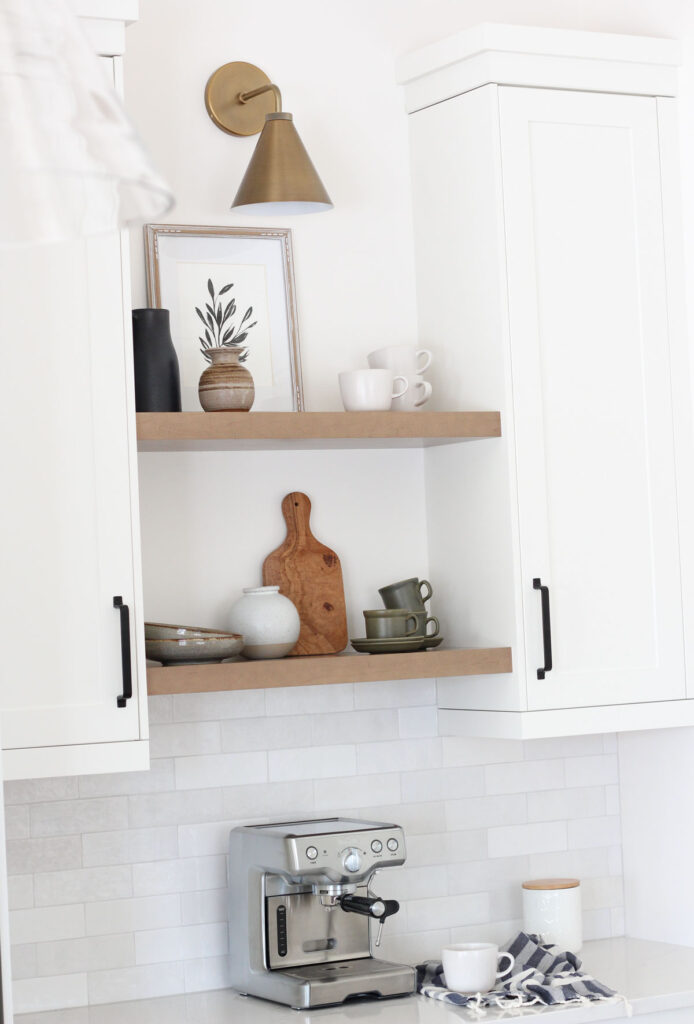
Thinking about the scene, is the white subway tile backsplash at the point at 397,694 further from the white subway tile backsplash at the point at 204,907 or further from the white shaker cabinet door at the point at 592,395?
the white subway tile backsplash at the point at 204,907

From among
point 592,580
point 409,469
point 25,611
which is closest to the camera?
point 25,611

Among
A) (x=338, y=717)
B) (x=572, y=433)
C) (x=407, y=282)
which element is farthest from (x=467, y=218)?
(x=338, y=717)

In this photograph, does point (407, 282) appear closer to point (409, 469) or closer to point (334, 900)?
point (409, 469)

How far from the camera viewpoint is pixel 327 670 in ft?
8.72

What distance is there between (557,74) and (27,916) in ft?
6.79

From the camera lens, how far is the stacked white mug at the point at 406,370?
2908 millimetres

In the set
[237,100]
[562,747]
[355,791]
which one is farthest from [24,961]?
[237,100]

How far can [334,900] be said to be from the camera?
268 cm

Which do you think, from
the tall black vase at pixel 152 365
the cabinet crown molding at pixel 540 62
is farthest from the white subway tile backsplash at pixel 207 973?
the cabinet crown molding at pixel 540 62

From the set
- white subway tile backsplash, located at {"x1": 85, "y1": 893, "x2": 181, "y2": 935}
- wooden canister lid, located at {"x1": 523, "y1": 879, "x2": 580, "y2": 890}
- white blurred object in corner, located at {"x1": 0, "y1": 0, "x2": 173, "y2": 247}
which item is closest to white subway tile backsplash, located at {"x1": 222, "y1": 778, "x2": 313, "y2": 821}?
white subway tile backsplash, located at {"x1": 85, "y1": 893, "x2": 181, "y2": 935}

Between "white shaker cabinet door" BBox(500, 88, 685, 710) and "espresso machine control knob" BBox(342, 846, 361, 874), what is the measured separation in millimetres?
501

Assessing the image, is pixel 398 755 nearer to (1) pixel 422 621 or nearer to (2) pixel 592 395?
(1) pixel 422 621

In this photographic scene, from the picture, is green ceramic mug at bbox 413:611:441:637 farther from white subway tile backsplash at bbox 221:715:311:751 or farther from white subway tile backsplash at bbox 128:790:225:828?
white subway tile backsplash at bbox 128:790:225:828

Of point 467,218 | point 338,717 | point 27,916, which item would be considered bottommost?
point 27,916
